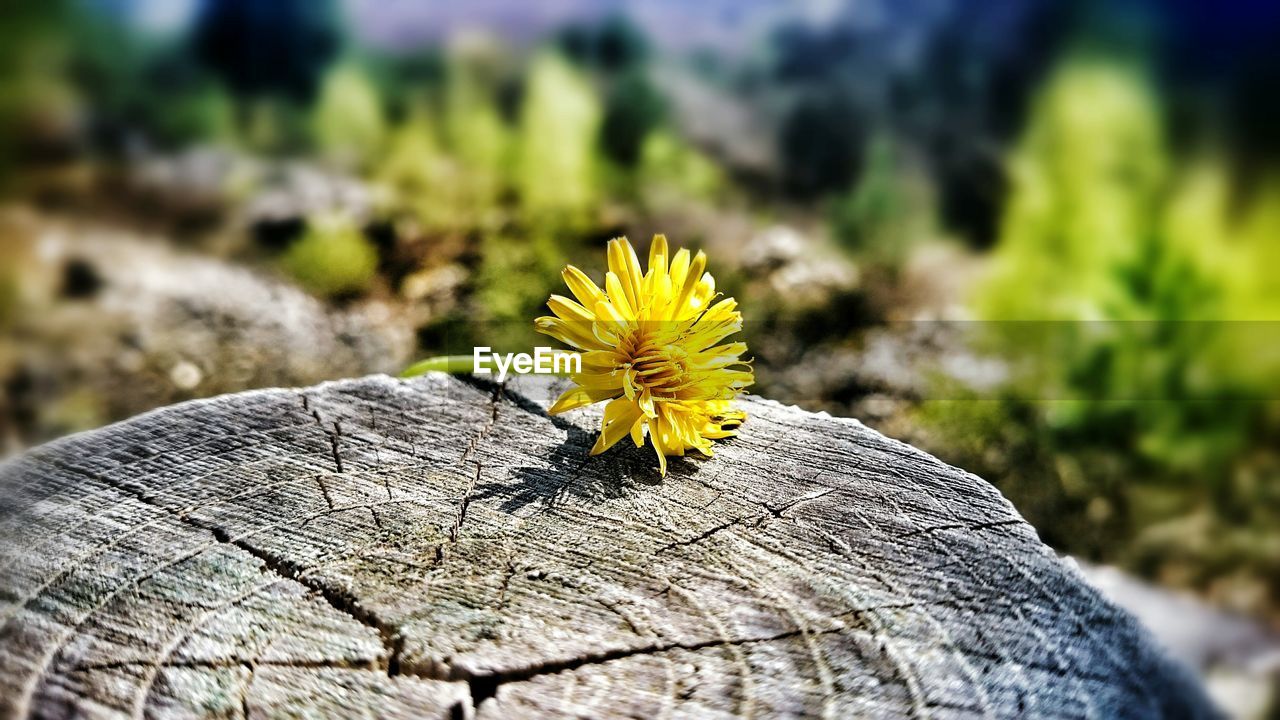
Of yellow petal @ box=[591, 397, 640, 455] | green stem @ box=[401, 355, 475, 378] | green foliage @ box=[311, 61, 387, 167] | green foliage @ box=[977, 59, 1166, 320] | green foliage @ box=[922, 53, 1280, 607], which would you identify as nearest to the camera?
yellow petal @ box=[591, 397, 640, 455]

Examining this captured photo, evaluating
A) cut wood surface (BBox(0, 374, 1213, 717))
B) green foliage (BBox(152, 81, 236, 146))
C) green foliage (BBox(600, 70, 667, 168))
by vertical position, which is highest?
green foliage (BBox(600, 70, 667, 168))

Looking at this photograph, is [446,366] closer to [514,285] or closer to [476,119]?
[514,285]

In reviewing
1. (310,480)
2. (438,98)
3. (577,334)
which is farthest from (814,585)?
(438,98)

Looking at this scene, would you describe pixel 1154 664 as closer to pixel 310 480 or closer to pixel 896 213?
pixel 310 480

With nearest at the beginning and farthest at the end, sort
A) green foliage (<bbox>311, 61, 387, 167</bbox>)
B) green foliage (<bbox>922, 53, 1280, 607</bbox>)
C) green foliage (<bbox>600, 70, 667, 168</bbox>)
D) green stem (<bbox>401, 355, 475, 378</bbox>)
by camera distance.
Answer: green stem (<bbox>401, 355, 475, 378</bbox>), green foliage (<bbox>922, 53, 1280, 607</bbox>), green foliage (<bbox>311, 61, 387, 167</bbox>), green foliage (<bbox>600, 70, 667, 168</bbox>)

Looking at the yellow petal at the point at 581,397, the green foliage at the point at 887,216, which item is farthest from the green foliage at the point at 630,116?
the yellow petal at the point at 581,397

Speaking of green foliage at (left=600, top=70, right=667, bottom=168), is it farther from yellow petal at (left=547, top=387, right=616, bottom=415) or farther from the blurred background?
yellow petal at (left=547, top=387, right=616, bottom=415)

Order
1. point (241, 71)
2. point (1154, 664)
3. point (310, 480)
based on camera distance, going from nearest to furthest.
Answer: point (1154, 664), point (310, 480), point (241, 71)

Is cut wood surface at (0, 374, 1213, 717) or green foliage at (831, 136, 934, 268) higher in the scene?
green foliage at (831, 136, 934, 268)

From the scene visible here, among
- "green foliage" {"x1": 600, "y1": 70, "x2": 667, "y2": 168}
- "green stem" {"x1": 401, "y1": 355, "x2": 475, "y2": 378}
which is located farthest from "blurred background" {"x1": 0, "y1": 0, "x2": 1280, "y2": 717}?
"green stem" {"x1": 401, "y1": 355, "x2": 475, "y2": 378}
